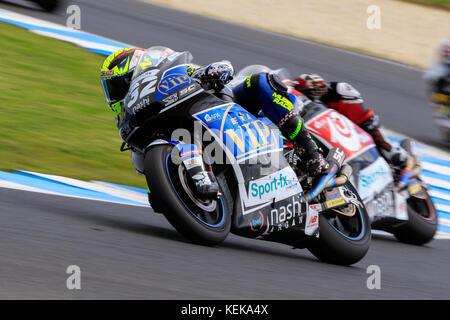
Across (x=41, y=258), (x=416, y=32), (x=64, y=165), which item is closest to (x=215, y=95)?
(x=41, y=258)

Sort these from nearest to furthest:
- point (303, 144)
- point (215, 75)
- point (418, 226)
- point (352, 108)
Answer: point (215, 75) < point (303, 144) < point (418, 226) < point (352, 108)

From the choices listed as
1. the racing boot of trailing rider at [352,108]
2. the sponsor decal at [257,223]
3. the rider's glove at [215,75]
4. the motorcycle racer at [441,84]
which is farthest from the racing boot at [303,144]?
the motorcycle racer at [441,84]

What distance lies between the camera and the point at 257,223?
5.02 m

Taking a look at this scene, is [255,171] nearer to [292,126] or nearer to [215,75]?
[292,126]

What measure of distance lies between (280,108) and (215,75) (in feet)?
1.54

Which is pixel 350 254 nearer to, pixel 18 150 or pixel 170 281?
pixel 170 281

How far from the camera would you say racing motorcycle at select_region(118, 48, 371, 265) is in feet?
15.7

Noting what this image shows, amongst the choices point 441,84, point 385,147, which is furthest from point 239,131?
point 441,84

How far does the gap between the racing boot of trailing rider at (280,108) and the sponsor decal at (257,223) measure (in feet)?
1.87

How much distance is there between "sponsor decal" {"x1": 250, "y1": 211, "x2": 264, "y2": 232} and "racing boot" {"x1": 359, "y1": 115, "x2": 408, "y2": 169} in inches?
90.2

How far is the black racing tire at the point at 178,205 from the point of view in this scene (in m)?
4.58

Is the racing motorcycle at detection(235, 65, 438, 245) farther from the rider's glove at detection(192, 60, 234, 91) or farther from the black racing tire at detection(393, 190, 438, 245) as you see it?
the rider's glove at detection(192, 60, 234, 91)

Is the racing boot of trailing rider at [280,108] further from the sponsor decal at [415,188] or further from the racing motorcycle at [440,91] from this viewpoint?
the racing motorcycle at [440,91]

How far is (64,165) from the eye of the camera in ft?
24.0
